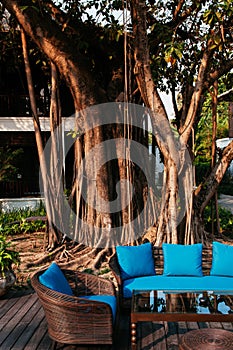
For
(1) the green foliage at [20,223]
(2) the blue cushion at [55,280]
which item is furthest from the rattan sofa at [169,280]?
(1) the green foliage at [20,223]

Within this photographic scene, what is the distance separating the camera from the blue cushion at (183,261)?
A: 4453 mm

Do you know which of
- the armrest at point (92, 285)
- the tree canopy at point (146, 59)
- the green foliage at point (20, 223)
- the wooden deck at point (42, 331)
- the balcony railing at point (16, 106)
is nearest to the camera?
the wooden deck at point (42, 331)

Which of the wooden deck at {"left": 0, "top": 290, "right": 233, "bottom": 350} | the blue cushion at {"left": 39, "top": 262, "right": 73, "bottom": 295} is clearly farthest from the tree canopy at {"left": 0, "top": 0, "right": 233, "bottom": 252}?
the blue cushion at {"left": 39, "top": 262, "right": 73, "bottom": 295}

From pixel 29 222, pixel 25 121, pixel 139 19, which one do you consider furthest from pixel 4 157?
pixel 139 19

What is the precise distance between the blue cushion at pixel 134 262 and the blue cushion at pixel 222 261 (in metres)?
0.67

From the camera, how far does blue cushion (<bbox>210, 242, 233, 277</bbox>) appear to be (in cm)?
438

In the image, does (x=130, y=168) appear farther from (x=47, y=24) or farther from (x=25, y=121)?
(x=25, y=121)

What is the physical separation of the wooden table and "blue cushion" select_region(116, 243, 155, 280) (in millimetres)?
679

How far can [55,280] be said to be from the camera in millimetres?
3533

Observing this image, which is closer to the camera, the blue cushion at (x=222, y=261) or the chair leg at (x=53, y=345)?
the chair leg at (x=53, y=345)

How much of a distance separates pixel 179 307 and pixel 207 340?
1.96 ft

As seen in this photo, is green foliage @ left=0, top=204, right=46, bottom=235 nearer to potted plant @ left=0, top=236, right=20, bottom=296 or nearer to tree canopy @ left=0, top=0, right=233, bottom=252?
tree canopy @ left=0, top=0, right=233, bottom=252

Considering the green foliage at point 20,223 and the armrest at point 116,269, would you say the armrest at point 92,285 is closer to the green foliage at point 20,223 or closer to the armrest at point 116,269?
the armrest at point 116,269

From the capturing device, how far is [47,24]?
19.9 feet
